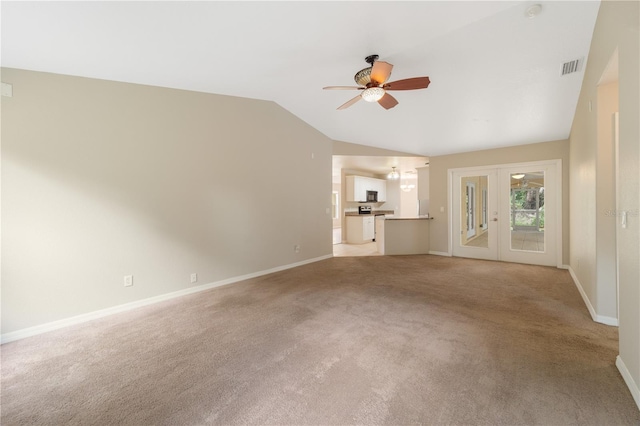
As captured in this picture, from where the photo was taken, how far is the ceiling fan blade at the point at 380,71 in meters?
2.48

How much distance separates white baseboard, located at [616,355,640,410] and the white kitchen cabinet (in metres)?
6.69

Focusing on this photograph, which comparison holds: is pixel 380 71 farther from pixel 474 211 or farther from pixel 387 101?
pixel 474 211

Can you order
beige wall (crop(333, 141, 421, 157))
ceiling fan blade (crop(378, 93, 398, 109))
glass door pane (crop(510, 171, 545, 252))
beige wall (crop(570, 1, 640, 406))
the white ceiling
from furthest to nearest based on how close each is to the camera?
1. beige wall (crop(333, 141, 421, 157))
2. glass door pane (crop(510, 171, 545, 252))
3. ceiling fan blade (crop(378, 93, 398, 109))
4. the white ceiling
5. beige wall (crop(570, 1, 640, 406))

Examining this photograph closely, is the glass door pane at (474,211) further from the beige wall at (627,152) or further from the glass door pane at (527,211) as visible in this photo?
the beige wall at (627,152)

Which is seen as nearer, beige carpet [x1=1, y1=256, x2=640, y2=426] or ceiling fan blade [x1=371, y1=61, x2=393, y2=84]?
beige carpet [x1=1, y1=256, x2=640, y2=426]

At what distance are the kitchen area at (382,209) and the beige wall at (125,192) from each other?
306 centimetres

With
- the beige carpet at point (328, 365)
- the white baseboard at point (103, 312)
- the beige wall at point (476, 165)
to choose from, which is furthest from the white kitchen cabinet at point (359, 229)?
the beige carpet at point (328, 365)

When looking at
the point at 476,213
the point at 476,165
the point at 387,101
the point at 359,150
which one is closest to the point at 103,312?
the point at 387,101

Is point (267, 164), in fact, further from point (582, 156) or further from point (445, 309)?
point (582, 156)

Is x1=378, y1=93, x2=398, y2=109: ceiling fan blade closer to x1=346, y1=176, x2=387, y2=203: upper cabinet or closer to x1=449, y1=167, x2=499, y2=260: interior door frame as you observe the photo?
x1=449, y1=167, x2=499, y2=260: interior door frame

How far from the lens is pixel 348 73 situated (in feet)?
10.7

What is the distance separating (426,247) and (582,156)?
3813mm

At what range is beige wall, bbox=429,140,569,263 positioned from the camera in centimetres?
500

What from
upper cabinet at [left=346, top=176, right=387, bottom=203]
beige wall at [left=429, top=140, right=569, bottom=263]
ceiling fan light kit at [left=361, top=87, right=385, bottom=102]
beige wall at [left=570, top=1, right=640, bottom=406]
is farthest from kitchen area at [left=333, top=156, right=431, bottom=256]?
beige wall at [left=570, top=1, right=640, bottom=406]
